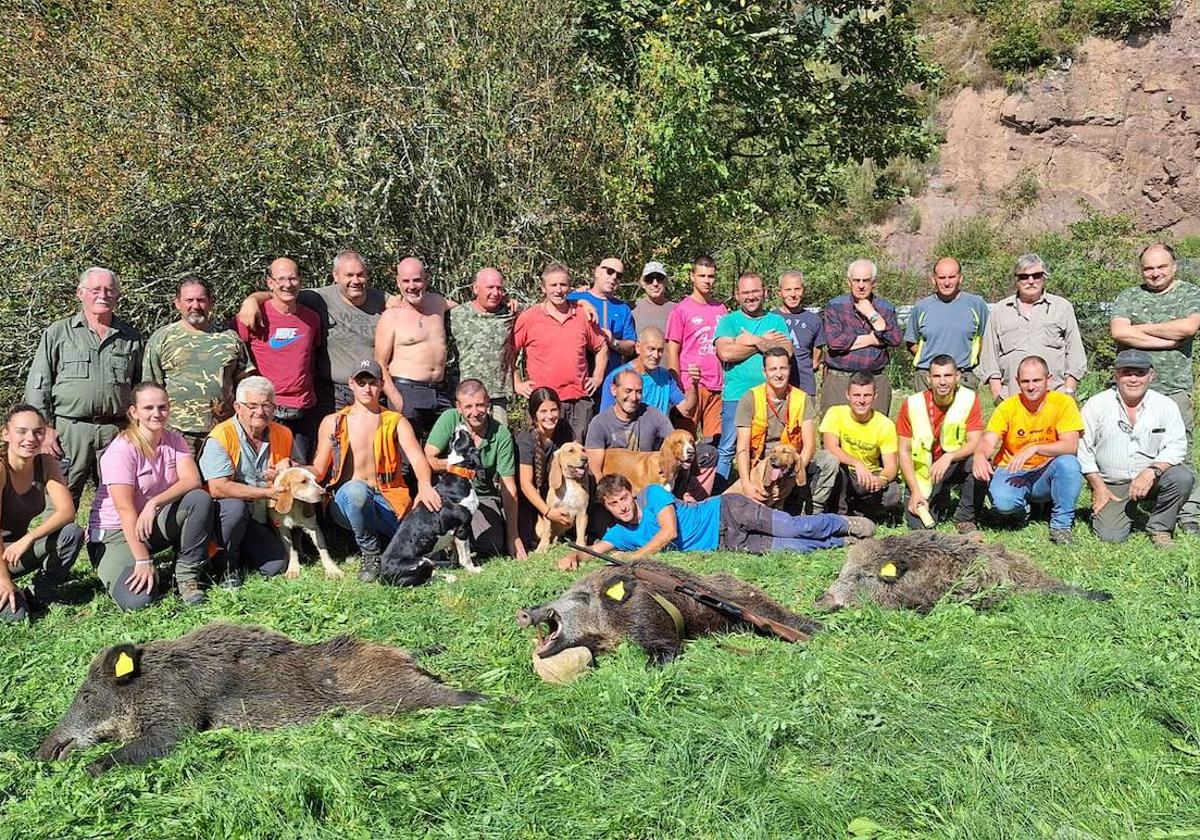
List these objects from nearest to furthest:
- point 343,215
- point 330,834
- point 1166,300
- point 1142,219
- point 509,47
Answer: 1. point 330,834
2. point 1166,300
3. point 343,215
4. point 509,47
5. point 1142,219

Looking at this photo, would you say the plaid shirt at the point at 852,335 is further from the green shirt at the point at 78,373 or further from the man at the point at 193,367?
the green shirt at the point at 78,373

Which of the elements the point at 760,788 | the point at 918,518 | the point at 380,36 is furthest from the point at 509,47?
the point at 760,788

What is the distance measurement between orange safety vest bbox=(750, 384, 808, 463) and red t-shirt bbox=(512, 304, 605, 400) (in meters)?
1.46

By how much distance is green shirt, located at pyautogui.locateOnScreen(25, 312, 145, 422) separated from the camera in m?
6.62

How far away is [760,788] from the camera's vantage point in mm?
3193

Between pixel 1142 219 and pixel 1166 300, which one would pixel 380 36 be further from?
pixel 1142 219

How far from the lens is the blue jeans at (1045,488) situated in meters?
7.10

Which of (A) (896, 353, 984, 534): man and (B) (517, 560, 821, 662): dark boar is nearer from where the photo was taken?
(B) (517, 560, 821, 662): dark boar

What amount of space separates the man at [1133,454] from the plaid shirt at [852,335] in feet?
5.45

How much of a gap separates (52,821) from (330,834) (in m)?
1.01

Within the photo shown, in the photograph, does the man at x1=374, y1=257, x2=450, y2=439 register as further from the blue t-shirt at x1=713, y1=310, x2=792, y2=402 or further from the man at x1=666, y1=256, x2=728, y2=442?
the blue t-shirt at x1=713, y1=310, x2=792, y2=402

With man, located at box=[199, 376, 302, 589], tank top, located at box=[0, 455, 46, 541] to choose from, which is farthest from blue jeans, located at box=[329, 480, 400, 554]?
tank top, located at box=[0, 455, 46, 541]

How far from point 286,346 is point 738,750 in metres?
5.11

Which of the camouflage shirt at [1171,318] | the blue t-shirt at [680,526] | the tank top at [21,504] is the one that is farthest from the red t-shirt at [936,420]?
the tank top at [21,504]
